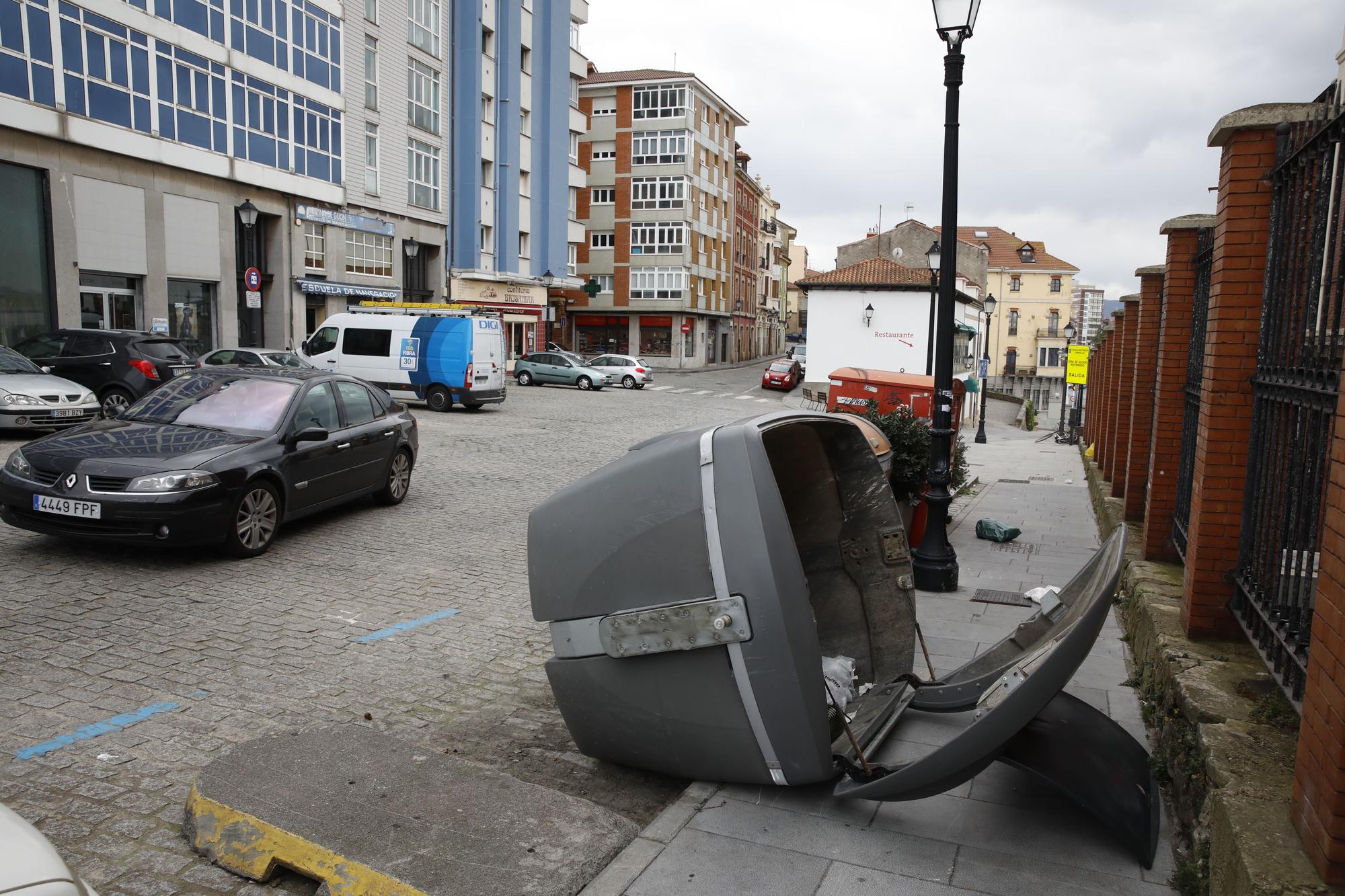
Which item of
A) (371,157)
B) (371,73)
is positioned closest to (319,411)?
(371,157)

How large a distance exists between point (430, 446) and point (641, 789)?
13.2 m

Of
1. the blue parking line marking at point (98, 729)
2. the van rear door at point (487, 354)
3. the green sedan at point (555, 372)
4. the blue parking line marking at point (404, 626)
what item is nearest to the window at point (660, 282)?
the green sedan at point (555, 372)

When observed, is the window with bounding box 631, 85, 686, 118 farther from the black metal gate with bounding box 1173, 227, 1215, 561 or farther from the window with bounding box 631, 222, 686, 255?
the black metal gate with bounding box 1173, 227, 1215, 561

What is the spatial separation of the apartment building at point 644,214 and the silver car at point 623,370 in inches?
859

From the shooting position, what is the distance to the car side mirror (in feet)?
28.5

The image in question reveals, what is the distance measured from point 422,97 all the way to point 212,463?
34968 millimetres

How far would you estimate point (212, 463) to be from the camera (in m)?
7.72

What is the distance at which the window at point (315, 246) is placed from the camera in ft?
105

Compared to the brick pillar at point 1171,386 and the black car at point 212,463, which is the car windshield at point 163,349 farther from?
the brick pillar at point 1171,386

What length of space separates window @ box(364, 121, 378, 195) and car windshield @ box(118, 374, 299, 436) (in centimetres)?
2833

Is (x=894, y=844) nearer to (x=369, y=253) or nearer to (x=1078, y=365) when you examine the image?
(x=1078, y=365)

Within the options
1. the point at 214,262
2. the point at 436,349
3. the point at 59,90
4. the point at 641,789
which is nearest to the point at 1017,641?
the point at 641,789

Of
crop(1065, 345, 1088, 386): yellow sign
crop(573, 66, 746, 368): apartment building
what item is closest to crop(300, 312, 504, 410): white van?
crop(1065, 345, 1088, 386): yellow sign

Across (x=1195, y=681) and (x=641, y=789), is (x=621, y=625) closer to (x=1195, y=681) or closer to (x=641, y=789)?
(x=641, y=789)
